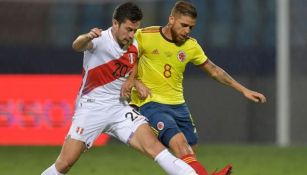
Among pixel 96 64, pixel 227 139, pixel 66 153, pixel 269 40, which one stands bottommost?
pixel 227 139

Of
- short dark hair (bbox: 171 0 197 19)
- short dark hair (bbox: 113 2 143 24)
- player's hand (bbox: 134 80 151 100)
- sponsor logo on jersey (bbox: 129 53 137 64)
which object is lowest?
player's hand (bbox: 134 80 151 100)

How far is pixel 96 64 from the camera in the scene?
8.48 meters

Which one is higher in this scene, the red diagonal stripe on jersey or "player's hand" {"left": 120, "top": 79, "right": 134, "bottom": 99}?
the red diagonal stripe on jersey

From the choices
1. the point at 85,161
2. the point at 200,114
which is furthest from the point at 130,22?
the point at 200,114

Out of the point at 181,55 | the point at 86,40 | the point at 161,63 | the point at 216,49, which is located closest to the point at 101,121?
the point at 86,40

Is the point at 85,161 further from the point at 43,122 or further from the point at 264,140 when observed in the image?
the point at 264,140

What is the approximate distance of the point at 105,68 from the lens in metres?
8.50

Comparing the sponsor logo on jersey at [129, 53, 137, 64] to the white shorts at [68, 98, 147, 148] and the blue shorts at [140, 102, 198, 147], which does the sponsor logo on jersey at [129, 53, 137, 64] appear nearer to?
the white shorts at [68, 98, 147, 148]

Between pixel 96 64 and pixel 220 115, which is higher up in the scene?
pixel 96 64

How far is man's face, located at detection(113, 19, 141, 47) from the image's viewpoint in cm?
830

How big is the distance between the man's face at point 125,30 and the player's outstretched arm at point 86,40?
26cm

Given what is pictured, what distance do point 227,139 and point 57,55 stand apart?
3147 millimetres

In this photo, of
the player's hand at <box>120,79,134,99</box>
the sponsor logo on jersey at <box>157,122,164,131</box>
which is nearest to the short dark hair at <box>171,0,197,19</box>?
the player's hand at <box>120,79,134,99</box>

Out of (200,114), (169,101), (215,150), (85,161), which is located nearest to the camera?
(169,101)
